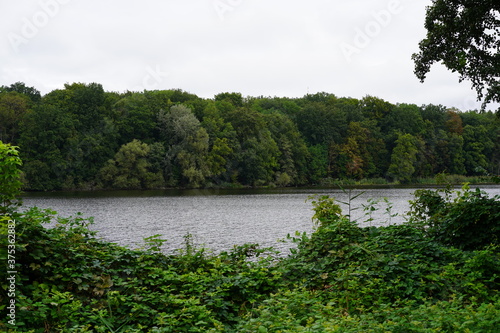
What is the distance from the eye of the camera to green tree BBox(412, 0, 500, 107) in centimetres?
1164

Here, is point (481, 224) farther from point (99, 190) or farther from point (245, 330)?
point (99, 190)

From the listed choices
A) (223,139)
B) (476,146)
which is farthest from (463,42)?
(476,146)

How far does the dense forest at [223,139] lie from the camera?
6531 centimetres

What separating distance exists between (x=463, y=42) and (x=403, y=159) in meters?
Answer: 81.5

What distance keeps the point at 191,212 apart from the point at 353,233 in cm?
2555

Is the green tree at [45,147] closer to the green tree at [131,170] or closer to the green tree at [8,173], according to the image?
the green tree at [131,170]

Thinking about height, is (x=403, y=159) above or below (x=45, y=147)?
below

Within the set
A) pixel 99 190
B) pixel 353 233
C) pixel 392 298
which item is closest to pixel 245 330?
pixel 392 298

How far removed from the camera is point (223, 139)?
76.1 metres

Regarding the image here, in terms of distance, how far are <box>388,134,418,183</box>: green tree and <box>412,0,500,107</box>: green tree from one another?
7917 cm

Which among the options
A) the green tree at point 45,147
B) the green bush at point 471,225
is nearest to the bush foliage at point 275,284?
the green bush at point 471,225

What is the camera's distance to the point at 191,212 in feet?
110

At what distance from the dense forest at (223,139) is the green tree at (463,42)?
Answer: 57.6 meters

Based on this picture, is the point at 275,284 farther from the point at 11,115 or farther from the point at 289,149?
the point at 289,149
